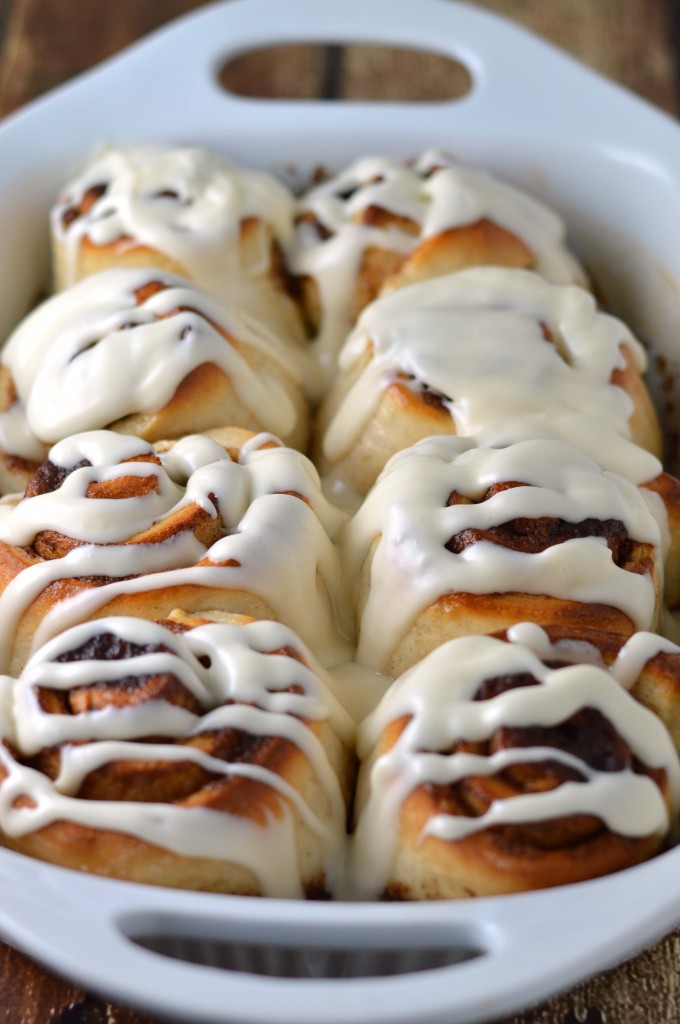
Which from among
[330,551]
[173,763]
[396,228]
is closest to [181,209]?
[396,228]

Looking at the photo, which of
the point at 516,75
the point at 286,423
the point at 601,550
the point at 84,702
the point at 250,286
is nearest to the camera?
the point at 84,702

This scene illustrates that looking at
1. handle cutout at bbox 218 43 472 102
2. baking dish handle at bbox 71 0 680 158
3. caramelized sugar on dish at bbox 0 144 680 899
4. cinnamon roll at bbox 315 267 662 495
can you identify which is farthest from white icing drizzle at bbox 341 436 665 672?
handle cutout at bbox 218 43 472 102

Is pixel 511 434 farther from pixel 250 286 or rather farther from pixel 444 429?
pixel 250 286

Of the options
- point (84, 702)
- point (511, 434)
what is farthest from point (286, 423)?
point (84, 702)

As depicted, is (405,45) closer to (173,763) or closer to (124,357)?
(124,357)

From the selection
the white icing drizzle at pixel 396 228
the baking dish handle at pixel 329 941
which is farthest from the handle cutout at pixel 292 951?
the white icing drizzle at pixel 396 228

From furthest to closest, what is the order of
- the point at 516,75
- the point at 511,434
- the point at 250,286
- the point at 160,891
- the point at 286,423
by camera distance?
the point at 516,75 → the point at 250,286 → the point at 286,423 → the point at 511,434 → the point at 160,891

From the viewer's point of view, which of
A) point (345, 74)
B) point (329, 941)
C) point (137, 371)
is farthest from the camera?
point (345, 74)
